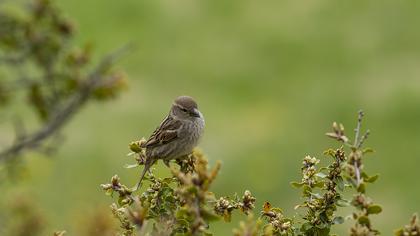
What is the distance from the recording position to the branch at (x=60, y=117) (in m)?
5.70

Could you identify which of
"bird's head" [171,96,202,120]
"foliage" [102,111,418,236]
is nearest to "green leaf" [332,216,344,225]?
"foliage" [102,111,418,236]

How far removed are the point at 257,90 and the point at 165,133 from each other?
30.8ft

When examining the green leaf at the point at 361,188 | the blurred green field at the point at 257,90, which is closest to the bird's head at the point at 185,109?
the green leaf at the point at 361,188

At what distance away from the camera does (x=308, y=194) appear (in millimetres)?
4297

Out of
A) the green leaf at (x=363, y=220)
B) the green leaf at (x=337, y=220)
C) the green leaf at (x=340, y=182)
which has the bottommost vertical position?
the green leaf at (x=363, y=220)

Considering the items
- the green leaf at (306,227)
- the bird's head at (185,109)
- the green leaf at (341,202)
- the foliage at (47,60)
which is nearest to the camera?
the green leaf at (341,202)

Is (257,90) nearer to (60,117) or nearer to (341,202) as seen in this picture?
(60,117)

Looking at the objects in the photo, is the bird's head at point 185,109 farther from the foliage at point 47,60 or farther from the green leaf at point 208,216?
the green leaf at point 208,216

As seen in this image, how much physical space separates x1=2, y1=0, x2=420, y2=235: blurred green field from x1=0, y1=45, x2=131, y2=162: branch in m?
5.45

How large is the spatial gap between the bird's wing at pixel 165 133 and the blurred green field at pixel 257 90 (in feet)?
15.1

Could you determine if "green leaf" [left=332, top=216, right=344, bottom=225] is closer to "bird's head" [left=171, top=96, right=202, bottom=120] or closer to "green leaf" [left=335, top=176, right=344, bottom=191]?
"green leaf" [left=335, top=176, right=344, bottom=191]

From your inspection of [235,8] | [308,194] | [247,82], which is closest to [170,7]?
[235,8]

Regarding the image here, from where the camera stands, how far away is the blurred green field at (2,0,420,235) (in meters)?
13.7

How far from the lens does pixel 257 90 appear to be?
643 inches
